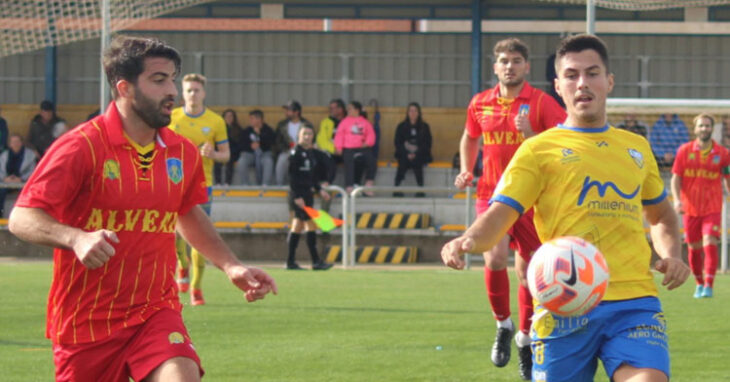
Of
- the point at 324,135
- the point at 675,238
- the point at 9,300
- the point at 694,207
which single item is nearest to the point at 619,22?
the point at 324,135

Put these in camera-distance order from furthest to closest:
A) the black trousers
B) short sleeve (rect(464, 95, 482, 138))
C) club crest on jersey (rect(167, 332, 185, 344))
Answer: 1. the black trousers
2. short sleeve (rect(464, 95, 482, 138))
3. club crest on jersey (rect(167, 332, 185, 344))

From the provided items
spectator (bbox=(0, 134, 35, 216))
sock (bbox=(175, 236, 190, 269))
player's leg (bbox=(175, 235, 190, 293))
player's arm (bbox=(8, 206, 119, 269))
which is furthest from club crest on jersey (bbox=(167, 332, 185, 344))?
spectator (bbox=(0, 134, 35, 216))

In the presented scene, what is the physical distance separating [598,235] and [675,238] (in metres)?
0.53

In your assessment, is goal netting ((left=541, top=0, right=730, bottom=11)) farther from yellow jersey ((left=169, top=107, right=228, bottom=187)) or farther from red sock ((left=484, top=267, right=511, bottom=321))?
red sock ((left=484, top=267, right=511, bottom=321))

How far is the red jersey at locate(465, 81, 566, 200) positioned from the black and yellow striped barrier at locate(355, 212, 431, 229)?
541 inches

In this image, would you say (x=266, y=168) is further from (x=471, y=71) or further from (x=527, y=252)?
(x=527, y=252)

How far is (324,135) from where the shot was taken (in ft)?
81.3

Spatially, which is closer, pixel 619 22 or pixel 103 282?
pixel 103 282

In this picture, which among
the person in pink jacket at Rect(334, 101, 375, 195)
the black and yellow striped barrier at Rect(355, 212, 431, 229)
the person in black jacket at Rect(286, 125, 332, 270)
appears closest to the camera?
the person in black jacket at Rect(286, 125, 332, 270)

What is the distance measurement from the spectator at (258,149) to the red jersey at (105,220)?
19.3 metres

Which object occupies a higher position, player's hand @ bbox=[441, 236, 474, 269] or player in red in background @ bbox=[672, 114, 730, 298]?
player's hand @ bbox=[441, 236, 474, 269]

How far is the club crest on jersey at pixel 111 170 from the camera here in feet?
17.2

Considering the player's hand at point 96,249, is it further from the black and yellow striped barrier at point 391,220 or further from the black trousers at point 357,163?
the black trousers at point 357,163

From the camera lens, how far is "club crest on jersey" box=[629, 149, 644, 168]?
5.70 metres
